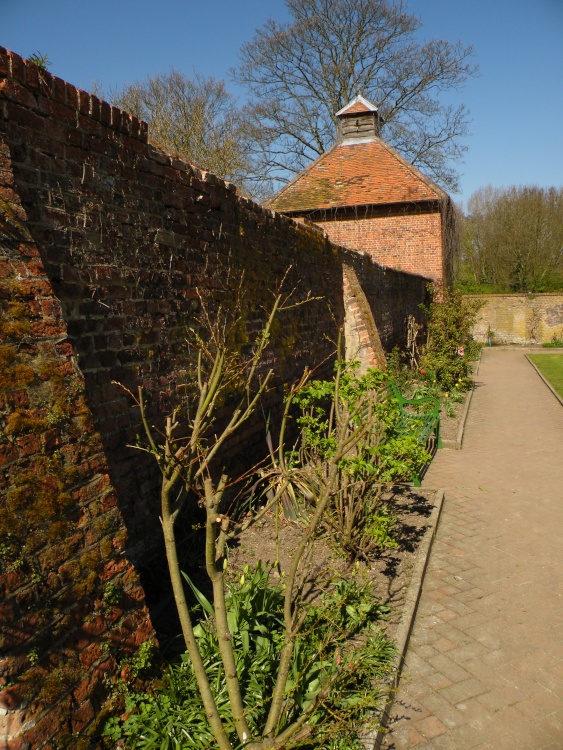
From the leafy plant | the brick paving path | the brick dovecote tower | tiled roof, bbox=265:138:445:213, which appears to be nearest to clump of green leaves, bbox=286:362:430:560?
the leafy plant

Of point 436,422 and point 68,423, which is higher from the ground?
point 68,423

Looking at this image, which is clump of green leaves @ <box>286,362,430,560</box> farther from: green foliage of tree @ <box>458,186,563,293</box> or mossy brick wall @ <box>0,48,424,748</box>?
green foliage of tree @ <box>458,186,563,293</box>

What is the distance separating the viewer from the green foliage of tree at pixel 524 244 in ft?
106

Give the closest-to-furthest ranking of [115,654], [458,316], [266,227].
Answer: [115,654]
[266,227]
[458,316]

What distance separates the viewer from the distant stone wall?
28.0 m

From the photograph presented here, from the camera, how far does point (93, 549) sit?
8.26 ft

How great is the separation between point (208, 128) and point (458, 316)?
1379 cm

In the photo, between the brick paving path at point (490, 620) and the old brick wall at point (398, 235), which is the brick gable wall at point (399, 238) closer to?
the old brick wall at point (398, 235)

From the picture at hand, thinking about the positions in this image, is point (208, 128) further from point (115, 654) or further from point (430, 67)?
point (115, 654)

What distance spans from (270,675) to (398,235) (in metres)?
18.5

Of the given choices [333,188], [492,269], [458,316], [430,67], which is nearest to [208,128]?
[333,188]

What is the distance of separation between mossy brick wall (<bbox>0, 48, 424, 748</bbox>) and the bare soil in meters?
0.89

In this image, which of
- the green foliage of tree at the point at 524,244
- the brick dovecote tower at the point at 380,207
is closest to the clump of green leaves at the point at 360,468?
the brick dovecote tower at the point at 380,207

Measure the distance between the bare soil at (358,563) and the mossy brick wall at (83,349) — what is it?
890 millimetres
